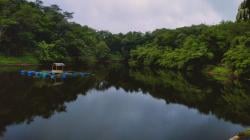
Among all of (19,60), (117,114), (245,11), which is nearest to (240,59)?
(117,114)

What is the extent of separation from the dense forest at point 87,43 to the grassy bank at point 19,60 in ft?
2.28

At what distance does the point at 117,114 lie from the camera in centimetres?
2183

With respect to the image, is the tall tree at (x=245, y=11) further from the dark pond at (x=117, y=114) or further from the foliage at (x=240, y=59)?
the foliage at (x=240, y=59)

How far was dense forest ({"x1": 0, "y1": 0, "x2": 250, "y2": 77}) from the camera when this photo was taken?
55750mm

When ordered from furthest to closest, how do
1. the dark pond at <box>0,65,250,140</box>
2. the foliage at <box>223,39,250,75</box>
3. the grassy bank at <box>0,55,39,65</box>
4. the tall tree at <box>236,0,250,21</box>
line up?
the grassy bank at <box>0,55,39,65</box>
the foliage at <box>223,39,250,75</box>
the dark pond at <box>0,65,250,140</box>
the tall tree at <box>236,0,250,21</box>

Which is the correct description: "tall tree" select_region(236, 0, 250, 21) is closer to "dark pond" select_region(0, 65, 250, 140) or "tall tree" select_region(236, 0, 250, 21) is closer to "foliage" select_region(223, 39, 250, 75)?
"dark pond" select_region(0, 65, 250, 140)

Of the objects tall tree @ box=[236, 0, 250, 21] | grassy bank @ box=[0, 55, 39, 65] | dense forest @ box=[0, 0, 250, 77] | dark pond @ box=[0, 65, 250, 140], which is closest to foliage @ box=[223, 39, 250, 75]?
dense forest @ box=[0, 0, 250, 77]

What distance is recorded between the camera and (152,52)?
86.1m

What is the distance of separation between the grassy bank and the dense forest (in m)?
0.69

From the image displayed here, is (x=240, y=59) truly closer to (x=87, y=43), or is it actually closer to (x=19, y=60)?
(x=19, y=60)

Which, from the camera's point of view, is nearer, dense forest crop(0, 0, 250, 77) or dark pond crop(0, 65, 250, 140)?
dark pond crop(0, 65, 250, 140)

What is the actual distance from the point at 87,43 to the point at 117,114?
73.4 m

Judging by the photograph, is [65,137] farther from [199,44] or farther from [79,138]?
[199,44]

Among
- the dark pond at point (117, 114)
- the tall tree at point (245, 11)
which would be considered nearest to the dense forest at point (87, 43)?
the dark pond at point (117, 114)
